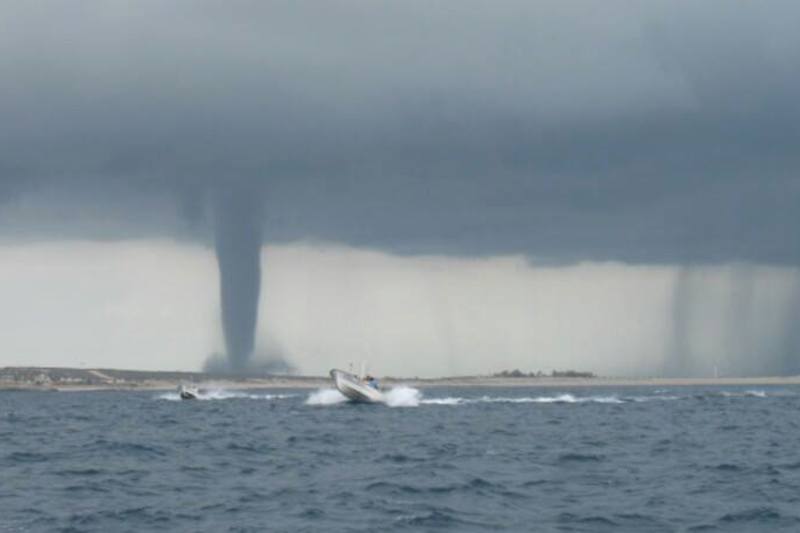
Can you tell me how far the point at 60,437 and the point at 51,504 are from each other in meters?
35.9

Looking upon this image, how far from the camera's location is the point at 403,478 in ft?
155

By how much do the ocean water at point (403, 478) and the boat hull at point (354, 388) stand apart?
49717 mm

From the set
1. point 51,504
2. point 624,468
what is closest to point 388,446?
point 624,468

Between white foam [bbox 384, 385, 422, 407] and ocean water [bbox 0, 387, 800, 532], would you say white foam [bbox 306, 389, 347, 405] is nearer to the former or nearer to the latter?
white foam [bbox 384, 385, 422, 407]

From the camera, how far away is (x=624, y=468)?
167 feet

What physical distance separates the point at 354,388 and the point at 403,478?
8811cm

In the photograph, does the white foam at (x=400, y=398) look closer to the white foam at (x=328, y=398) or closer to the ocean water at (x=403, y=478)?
the white foam at (x=328, y=398)

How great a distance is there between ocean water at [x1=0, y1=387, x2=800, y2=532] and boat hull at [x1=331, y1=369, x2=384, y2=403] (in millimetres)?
49717

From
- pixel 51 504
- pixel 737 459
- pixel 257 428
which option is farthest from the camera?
pixel 257 428

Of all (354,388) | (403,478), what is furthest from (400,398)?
(403,478)

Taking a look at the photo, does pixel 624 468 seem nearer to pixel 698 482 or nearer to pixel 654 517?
pixel 698 482

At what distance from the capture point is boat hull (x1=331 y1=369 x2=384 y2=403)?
134000 millimetres

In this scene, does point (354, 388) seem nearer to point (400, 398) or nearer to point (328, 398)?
point (400, 398)

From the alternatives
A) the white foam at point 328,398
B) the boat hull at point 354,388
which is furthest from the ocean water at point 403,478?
the white foam at point 328,398
